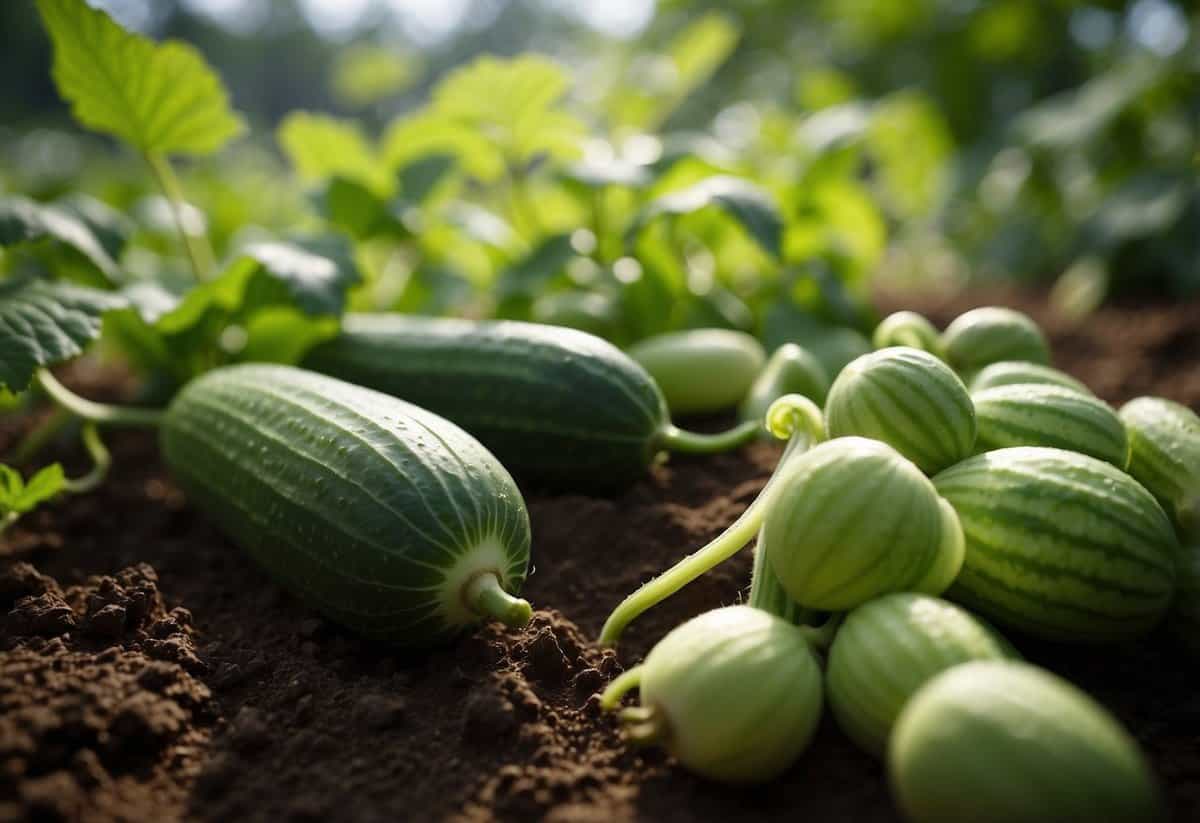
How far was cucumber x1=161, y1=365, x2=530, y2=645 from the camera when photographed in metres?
1.88

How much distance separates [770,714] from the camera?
1.46 meters

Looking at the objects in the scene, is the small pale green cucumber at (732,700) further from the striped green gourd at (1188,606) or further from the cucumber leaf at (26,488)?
the cucumber leaf at (26,488)

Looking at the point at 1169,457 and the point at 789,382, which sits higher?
the point at 1169,457

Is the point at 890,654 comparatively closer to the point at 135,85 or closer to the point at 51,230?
the point at 51,230

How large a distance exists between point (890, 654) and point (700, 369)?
5.26 ft

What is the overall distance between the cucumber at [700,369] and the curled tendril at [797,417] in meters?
0.97

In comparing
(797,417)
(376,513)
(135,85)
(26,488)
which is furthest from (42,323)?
(797,417)

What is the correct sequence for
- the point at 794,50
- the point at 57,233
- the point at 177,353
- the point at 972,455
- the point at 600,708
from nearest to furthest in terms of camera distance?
the point at 600,708 → the point at 972,455 → the point at 57,233 → the point at 177,353 → the point at 794,50

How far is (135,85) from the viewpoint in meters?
2.88

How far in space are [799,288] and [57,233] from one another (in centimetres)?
276

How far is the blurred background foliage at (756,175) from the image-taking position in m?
3.52

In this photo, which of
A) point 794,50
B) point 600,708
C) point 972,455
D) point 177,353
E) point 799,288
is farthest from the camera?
point 794,50

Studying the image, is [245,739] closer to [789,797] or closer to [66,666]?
[66,666]

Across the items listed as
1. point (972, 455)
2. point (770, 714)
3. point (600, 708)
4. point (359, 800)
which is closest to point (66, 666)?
point (359, 800)
